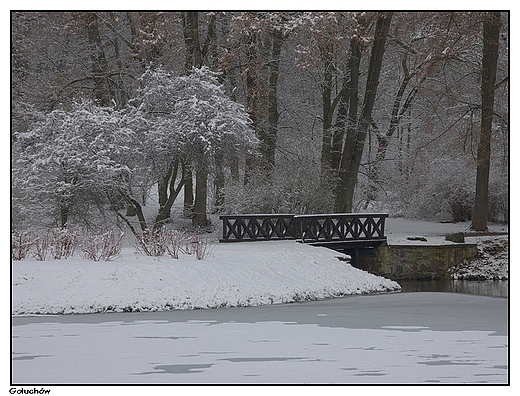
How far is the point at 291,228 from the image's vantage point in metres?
23.2

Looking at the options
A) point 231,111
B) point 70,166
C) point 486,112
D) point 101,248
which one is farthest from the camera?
point 486,112

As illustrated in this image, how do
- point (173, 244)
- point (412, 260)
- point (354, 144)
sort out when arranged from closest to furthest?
point (173, 244) → point (412, 260) → point (354, 144)

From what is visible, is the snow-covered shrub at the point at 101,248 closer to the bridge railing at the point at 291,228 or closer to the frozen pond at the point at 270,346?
the frozen pond at the point at 270,346

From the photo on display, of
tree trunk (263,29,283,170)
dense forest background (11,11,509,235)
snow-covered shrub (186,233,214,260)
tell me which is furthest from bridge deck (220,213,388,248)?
tree trunk (263,29,283,170)

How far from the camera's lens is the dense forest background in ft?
76.2

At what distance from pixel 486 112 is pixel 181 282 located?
1553 cm

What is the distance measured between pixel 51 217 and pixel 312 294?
9011 millimetres

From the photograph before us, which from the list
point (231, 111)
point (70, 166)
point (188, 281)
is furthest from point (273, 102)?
point (188, 281)

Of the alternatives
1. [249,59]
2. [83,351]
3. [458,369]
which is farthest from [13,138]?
[458,369]

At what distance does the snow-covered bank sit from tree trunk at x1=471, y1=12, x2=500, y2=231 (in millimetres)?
8815

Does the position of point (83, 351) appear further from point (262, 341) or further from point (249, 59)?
point (249, 59)

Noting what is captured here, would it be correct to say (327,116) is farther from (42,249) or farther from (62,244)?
(42,249)

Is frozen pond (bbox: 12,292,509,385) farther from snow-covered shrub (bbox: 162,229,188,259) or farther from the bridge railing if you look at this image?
the bridge railing

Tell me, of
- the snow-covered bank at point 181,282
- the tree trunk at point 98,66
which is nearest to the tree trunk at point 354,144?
the snow-covered bank at point 181,282
